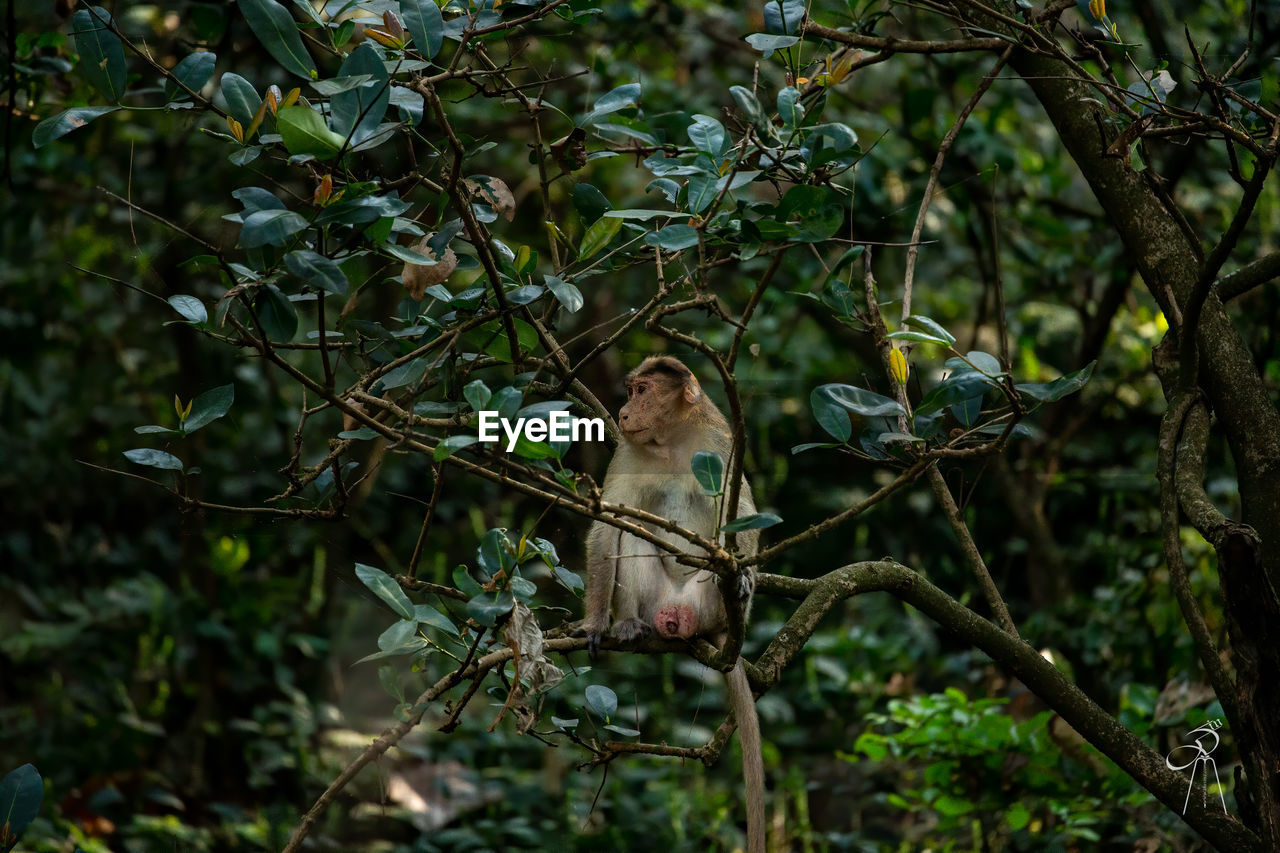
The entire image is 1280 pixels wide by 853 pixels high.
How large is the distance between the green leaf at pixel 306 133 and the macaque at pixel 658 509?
1.52 metres

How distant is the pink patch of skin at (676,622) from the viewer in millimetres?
3268

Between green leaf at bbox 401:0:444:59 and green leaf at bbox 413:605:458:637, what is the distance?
3.25 feet

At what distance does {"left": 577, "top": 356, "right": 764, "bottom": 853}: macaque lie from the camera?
3.34 meters

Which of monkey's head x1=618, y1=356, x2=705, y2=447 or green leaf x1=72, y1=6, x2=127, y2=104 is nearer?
green leaf x1=72, y1=6, x2=127, y2=104

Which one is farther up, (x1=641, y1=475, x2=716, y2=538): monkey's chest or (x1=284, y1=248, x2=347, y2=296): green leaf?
(x1=284, y1=248, x2=347, y2=296): green leaf

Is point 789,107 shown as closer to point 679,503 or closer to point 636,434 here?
point 636,434

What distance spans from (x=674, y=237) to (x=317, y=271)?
0.65m

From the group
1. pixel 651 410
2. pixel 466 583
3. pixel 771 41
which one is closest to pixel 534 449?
pixel 466 583

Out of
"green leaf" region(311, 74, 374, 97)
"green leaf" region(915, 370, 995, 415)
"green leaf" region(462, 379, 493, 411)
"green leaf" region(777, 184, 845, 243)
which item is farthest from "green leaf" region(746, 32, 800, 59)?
"green leaf" region(462, 379, 493, 411)

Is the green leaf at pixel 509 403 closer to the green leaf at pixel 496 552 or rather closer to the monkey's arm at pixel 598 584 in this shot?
the green leaf at pixel 496 552

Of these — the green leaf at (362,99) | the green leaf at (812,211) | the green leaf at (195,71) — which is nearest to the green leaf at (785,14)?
the green leaf at (812,211)

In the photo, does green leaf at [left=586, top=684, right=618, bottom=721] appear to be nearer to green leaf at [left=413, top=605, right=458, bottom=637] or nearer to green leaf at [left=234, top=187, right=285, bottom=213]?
green leaf at [left=413, top=605, right=458, bottom=637]

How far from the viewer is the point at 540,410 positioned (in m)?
2.01

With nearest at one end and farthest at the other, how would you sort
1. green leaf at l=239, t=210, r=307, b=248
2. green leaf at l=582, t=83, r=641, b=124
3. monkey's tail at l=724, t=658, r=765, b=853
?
green leaf at l=239, t=210, r=307, b=248
green leaf at l=582, t=83, r=641, b=124
monkey's tail at l=724, t=658, r=765, b=853
